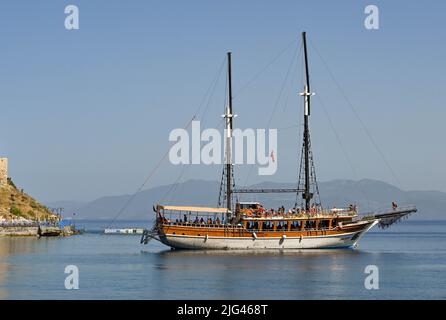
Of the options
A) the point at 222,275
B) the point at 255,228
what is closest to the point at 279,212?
the point at 255,228

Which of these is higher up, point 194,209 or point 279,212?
point 194,209

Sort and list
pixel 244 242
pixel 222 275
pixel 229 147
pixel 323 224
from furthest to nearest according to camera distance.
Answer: pixel 229 147
pixel 323 224
pixel 244 242
pixel 222 275

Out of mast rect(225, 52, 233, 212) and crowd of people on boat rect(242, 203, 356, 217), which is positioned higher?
mast rect(225, 52, 233, 212)

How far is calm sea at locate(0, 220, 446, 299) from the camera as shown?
175 ft

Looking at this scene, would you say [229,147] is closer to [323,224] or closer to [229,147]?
[229,147]

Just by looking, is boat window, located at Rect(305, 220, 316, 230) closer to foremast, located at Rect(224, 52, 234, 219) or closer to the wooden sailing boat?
the wooden sailing boat

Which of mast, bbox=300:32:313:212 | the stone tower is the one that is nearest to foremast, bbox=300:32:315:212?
mast, bbox=300:32:313:212

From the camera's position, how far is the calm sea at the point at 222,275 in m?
53.5

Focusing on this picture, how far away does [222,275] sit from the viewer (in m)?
62.5

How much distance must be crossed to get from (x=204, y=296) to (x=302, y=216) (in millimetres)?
34621

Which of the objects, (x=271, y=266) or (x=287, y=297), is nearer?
(x=287, y=297)
